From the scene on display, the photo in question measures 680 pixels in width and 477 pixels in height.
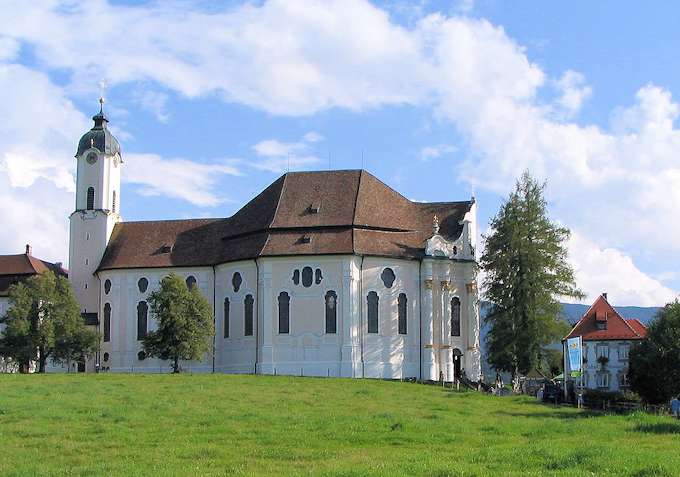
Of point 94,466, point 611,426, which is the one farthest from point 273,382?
point 94,466

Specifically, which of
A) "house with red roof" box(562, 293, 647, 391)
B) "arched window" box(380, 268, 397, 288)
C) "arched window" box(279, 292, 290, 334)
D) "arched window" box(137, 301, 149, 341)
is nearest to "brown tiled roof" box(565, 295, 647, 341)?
"house with red roof" box(562, 293, 647, 391)

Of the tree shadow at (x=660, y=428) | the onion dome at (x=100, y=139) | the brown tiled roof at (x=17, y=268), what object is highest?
the onion dome at (x=100, y=139)

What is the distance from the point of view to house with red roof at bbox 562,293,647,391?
275 feet

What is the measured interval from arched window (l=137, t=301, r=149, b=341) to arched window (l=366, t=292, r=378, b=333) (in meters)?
18.0

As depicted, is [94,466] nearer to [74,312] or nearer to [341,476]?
[341,476]

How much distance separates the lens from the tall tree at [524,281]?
222 ft

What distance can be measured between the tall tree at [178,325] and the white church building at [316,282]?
169 inches

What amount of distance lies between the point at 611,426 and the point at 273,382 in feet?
77.8

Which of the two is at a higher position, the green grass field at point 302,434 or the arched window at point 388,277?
the arched window at point 388,277

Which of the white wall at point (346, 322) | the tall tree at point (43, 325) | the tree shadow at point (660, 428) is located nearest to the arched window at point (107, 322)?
the tall tree at point (43, 325)

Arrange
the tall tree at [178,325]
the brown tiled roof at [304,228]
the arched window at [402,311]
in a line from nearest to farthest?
the tall tree at [178,325] < the arched window at [402,311] < the brown tiled roof at [304,228]

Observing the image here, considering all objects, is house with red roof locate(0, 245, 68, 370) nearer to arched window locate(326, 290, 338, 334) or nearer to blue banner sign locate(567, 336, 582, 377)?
arched window locate(326, 290, 338, 334)

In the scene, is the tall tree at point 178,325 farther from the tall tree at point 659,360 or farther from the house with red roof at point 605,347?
the house with red roof at point 605,347

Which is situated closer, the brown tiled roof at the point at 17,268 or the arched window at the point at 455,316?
the arched window at the point at 455,316
